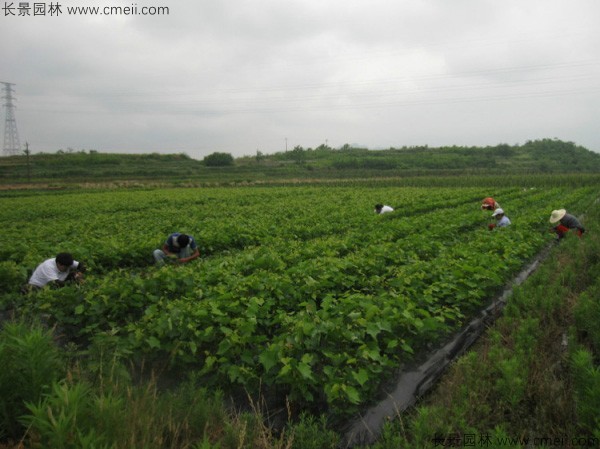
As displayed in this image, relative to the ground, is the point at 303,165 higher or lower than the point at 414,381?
higher

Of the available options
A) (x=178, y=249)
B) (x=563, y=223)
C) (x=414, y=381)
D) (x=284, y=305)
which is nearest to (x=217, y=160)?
(x=178, y=249)

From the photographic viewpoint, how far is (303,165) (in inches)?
2849

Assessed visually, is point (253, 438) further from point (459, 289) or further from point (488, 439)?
point (459, 289)

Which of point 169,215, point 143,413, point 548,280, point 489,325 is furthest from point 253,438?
point 169,215

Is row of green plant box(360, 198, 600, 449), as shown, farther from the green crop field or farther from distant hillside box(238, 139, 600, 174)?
distant hillside box(238, 139, 600, 174)

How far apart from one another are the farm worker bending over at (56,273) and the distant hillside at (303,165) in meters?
44.9

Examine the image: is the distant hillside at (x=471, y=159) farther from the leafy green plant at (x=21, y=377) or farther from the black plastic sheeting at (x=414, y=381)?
the leafy green plant at (x=21, y=377)

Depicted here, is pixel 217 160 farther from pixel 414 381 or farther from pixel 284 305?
pixel 414 381

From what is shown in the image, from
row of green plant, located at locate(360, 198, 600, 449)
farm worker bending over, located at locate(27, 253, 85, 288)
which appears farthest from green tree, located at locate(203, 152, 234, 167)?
row of green plant, located at locate(360, 198, 600, 449)

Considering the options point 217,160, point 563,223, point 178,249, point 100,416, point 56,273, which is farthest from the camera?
point 217,160

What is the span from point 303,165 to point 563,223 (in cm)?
6296

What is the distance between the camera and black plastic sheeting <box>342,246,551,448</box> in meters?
3.41

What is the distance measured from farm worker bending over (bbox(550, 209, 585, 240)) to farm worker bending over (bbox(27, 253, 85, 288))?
1167 cm

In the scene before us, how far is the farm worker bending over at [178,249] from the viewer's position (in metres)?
8.50
